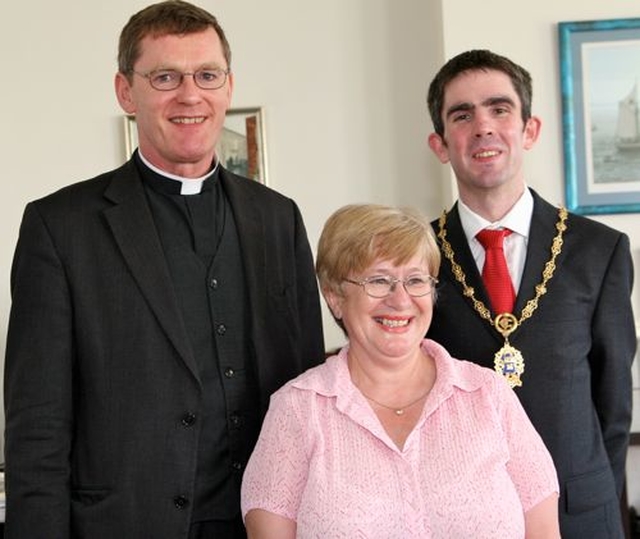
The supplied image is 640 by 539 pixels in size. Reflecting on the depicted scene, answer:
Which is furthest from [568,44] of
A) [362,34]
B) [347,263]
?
[347,263]

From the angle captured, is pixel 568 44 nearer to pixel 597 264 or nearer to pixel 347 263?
pixel 597 264

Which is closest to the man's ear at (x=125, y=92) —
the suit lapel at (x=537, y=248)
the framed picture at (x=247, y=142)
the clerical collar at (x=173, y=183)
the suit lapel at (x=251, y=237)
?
the clerical collar at (x=173, y=183)

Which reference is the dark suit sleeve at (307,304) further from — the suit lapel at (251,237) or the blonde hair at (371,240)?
the blonde hair at (371,240)

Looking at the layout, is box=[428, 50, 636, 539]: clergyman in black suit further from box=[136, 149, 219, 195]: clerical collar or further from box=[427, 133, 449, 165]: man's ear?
box=[136, 149, 219, 195]: clerical collar

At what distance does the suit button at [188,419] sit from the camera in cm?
192

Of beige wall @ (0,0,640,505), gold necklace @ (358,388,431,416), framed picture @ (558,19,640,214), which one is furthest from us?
beige wall @ (0,0,640,505)

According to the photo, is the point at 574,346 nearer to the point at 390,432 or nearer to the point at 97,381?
the point at 390,432

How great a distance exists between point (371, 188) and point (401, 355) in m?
2.03

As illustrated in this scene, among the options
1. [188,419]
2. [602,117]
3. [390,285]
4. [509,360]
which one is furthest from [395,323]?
[602,117]

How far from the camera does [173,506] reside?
1.92 meters

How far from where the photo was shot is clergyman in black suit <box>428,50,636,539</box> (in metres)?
2.09

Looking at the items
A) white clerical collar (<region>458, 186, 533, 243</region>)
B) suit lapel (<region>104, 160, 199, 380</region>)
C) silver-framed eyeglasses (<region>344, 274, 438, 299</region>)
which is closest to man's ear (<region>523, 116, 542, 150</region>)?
white clerical collar (<region>458, 186, 533, 243</region>)

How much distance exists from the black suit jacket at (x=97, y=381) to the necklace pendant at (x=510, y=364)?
25.2 inches

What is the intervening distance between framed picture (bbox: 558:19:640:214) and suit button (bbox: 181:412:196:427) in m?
Result: 2.08
